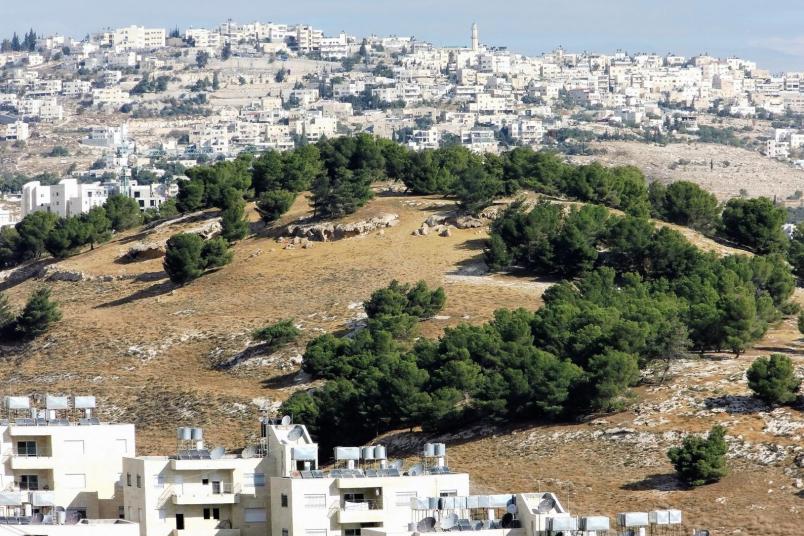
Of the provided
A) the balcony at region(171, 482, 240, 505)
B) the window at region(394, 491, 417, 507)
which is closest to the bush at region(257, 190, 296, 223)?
the balcony at region(171, 482, 240, 505)

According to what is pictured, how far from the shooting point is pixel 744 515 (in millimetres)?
62188

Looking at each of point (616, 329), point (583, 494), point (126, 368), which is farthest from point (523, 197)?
point (583, 494)

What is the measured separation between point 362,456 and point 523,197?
53.2m

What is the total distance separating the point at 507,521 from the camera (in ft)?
157

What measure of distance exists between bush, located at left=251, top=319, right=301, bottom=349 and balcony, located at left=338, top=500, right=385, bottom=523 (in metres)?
40.9

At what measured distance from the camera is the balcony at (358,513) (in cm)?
5134

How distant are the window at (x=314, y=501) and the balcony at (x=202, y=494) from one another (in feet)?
12.8

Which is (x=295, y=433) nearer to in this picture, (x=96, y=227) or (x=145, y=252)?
(x=145, y=252)

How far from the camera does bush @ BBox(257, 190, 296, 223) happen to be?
111188 millimetres

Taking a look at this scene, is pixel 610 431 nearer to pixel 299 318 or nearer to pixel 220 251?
pixel 299 318

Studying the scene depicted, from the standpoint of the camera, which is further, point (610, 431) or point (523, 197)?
point (523, 197)

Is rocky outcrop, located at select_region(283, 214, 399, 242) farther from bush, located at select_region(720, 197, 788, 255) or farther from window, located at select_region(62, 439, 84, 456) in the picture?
window, located at select_region(62, 439, 84, 456)

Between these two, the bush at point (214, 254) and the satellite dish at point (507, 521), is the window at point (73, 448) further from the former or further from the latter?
the bush at point (214, 254)

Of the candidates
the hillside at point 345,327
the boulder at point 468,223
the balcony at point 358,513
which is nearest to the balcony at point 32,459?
the balcony at point 358,513
